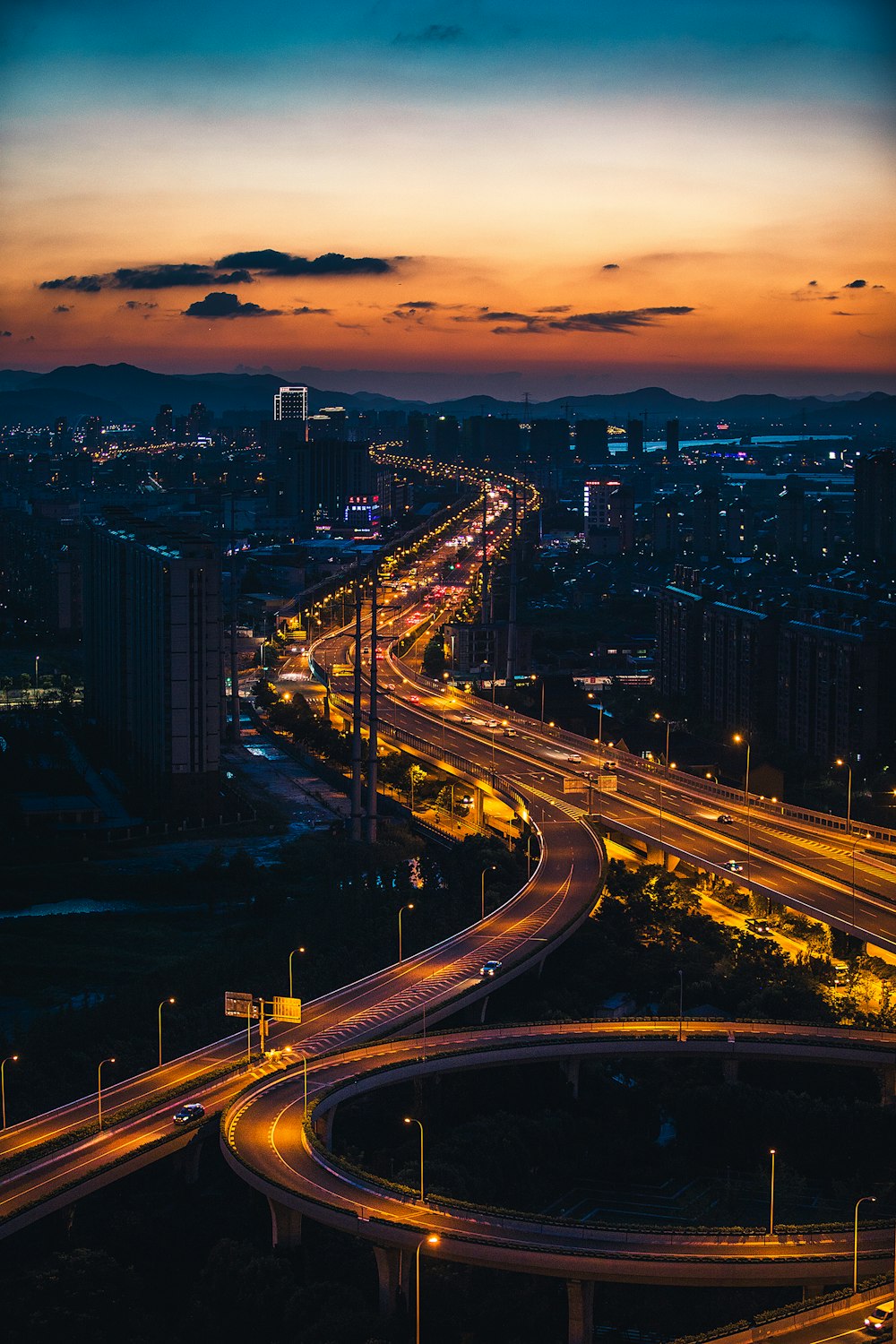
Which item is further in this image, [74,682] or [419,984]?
[74,682]

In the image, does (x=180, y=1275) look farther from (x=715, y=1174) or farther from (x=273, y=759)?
(x=273, y=759)

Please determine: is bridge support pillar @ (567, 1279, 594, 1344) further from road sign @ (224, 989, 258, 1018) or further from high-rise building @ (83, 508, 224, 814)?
high-rise building @ (83, 508, 224, 814)

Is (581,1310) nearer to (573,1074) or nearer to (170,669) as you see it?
(573,1074)

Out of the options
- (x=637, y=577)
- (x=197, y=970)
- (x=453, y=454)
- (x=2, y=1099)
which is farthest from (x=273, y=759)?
(x=453, y=454)

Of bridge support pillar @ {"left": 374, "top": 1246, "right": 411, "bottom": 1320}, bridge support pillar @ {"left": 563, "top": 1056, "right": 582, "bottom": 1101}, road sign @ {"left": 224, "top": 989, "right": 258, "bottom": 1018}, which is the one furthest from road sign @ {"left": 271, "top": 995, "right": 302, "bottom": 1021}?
bridge support pillar @ {"left": 374, "top": 1246, "right": 411, "bottom": 1320}

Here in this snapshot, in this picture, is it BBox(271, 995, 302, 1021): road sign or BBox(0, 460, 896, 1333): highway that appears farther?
BBox(271, 995, 302, 1021): road sign

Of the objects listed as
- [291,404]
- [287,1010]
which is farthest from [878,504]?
[291,404]
